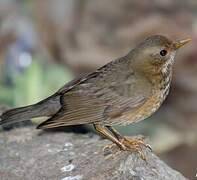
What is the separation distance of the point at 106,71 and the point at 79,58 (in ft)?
15.9

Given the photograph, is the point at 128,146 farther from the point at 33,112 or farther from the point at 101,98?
the point at 33,112

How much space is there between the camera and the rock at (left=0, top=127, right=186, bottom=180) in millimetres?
6469

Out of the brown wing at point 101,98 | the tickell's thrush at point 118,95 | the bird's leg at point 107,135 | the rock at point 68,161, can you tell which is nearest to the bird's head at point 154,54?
the tickell's thrush at point 118,95

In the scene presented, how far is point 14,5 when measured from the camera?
12.8 metres

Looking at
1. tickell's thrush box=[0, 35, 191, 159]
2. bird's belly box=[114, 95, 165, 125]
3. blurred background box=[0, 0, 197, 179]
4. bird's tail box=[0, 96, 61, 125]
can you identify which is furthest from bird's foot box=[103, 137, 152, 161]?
blurred background box=[0, 0, 197, 179]

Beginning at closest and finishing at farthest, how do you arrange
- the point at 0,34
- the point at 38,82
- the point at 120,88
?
the point at 120,88 < the point at 38,82 < the point at 0,34

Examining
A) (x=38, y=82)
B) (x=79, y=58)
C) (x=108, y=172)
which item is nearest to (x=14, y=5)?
(x=79, y=58)

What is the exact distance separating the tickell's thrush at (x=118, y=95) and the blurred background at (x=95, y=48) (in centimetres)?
266

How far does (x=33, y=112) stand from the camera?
275 inches

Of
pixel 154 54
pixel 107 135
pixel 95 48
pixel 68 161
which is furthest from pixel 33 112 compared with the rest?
pixel 95 48

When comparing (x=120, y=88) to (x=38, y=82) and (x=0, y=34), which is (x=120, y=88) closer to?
(x=38, y=82)

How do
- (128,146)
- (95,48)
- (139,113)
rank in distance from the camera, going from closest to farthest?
1. (128,146)
2. (139,113)
3. (95,48)

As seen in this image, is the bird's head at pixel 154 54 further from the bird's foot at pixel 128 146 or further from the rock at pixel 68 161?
the rock at pixel 68 161

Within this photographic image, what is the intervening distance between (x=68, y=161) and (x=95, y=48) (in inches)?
214
